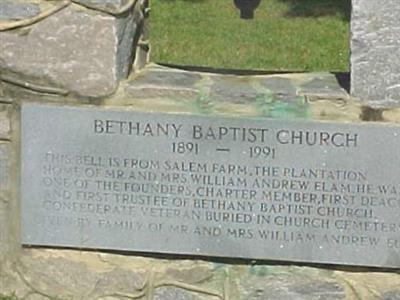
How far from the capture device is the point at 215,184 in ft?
12.8

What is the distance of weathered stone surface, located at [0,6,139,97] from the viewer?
3898 millimetres

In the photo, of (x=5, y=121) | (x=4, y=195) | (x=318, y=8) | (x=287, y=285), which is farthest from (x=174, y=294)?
(x=318, y=8)

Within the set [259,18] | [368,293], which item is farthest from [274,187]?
[259,18]

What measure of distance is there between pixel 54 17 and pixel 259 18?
5.58 meters

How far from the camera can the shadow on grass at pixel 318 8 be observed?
380 inches

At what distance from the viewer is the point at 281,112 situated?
12.8ft

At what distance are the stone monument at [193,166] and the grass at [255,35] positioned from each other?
3.53 metres

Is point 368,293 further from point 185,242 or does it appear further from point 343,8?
point 343,8

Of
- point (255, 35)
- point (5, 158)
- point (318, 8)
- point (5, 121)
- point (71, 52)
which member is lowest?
point (318, 8)

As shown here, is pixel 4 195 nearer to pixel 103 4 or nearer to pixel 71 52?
pixel 71 52

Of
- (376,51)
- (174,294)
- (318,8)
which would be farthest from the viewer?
(318,8)

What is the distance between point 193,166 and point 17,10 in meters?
0.72

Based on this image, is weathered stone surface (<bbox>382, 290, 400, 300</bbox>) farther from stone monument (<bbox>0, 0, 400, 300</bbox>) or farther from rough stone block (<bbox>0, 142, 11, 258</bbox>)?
rough stone block (<bbox>0, 142, 11, 258</bbox>)

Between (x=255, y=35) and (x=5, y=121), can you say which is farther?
(x=255, y=35)
